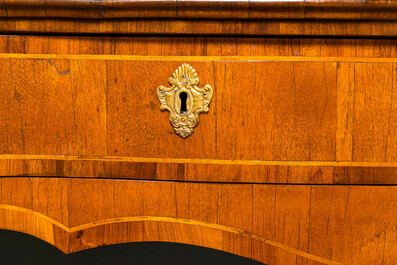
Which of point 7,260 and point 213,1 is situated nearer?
point 213,1

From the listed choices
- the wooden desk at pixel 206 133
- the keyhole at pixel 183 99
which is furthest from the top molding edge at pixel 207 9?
the keyhole at pixel 183 99

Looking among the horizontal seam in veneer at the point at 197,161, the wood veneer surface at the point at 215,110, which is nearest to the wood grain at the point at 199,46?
the wood veneer surface at the point at 215,110

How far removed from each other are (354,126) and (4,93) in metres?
0.50

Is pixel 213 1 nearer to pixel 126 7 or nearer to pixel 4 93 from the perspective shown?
pixel 126 7

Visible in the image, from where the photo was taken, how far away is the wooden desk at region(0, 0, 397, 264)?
0.46m

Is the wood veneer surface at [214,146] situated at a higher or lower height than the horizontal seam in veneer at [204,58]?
lower

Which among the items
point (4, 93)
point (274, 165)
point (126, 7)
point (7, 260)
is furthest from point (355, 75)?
point (7, 260)

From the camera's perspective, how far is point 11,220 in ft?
1.65

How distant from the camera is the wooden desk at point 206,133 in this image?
1.50 feet

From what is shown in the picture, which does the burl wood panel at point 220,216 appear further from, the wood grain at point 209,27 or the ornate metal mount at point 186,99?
the wood grain at point 209,27

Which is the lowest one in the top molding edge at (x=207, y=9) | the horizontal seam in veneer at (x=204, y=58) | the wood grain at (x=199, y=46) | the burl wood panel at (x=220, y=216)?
the burl wood panel at (x=220, y=216)

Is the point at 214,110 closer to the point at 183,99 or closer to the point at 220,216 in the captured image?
the point at 183,99

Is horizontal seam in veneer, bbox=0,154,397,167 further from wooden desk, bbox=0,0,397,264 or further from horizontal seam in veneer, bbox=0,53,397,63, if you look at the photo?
horizontal seam in veneer, bbox=0,53,397,63

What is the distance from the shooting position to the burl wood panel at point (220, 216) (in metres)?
0.48
